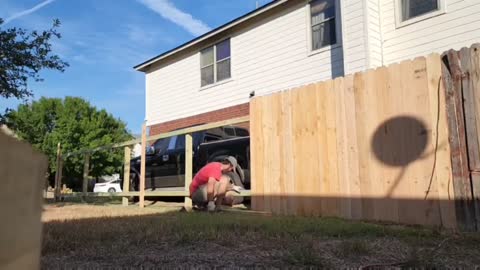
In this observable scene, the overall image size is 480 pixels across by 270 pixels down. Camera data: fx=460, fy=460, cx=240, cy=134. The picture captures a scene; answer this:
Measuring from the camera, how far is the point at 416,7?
1020cm

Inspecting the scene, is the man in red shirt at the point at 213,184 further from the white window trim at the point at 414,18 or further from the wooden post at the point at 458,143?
the white window trim at the point at 414,18

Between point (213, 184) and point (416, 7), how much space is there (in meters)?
6.38

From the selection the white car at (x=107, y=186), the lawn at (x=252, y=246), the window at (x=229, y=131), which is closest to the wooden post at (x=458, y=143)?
the lawn at (x=252, y=246)

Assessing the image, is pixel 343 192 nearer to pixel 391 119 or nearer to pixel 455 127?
pixel 391 119

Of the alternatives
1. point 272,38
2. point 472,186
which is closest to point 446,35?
point 272,38

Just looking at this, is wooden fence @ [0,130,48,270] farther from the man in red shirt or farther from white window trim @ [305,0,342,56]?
white window trim @ [305,0,342,56]

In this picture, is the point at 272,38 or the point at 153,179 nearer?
the point at 153,179

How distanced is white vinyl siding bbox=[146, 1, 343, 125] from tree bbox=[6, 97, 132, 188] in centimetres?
886

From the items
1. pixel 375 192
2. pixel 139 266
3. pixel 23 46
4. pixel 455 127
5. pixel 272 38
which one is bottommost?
pixel 139 266

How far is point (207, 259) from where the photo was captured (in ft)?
10.0

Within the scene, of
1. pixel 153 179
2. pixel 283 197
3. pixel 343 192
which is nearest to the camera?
pixel 343 192

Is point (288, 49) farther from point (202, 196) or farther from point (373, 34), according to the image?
point (202, 196)

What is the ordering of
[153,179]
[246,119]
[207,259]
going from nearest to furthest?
[207,259] → [246,119] → [153,179]

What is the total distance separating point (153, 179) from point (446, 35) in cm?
698
